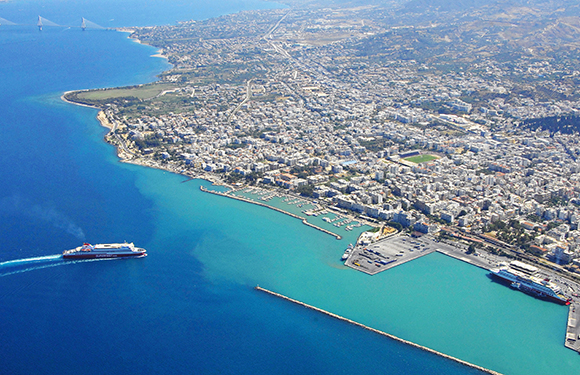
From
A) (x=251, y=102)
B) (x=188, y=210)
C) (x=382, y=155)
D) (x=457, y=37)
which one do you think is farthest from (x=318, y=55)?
(x=188, y=210)

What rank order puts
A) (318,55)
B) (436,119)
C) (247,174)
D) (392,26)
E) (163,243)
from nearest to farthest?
1. (163,243)
2. (247,174)
3. (436,119)
4. (318,55)
5. (392,26)

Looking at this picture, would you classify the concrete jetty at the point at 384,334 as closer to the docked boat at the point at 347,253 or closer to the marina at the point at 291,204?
the docked boat at the point at 347,253

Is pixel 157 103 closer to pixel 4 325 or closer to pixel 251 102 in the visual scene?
pixel 251 102

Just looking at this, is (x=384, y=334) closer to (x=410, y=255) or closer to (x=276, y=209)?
(x=410, y=255)

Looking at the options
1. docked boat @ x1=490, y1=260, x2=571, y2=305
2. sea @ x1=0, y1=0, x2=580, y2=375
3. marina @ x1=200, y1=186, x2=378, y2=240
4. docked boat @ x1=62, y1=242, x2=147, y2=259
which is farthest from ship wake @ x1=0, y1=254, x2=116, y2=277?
docked boat @ x1=490, y1=260, x2=571, y2=305

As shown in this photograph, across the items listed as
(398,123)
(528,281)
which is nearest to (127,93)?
(398,123)

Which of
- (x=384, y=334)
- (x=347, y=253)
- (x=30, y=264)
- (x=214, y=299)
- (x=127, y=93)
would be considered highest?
(x=127, y=93)

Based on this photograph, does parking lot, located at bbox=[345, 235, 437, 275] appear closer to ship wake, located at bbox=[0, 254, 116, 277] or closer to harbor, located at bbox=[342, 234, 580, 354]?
harbor, located at bbox=[342, 234, 580, 354]

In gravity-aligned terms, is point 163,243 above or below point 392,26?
below
